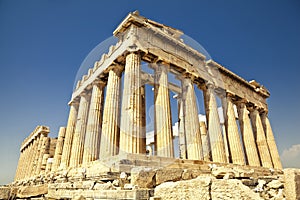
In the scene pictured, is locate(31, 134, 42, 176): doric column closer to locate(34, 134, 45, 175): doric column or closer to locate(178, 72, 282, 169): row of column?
locate(34, 134, 45, 175): doric column

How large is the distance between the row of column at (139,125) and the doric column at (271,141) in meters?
0.13

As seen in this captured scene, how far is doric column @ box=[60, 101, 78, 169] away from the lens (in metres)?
17.6

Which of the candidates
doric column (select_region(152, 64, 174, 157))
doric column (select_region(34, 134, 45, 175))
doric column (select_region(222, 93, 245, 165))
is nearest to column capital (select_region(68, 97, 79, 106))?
doric column (select_region(152, 64, 174, 157))

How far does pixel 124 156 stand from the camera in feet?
26.8

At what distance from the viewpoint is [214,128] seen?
648 inches

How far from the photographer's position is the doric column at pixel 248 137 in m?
18.8

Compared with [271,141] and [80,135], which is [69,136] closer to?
[80,135]

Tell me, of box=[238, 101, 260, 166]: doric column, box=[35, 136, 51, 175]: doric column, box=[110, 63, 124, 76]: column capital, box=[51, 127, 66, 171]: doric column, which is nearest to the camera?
box=[110, 63, 124, 76]: column capital

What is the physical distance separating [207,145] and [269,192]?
13.5m

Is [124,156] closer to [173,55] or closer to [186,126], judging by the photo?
[186,126]

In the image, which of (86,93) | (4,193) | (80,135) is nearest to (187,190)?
(4,193)

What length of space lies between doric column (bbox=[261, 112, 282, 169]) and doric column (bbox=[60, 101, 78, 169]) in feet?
72.7

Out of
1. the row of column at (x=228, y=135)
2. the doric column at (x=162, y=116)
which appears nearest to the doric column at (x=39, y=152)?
the row of column at (x=228, y=135)

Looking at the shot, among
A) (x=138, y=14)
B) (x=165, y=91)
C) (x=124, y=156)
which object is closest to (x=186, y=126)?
(x=165, y=91)
